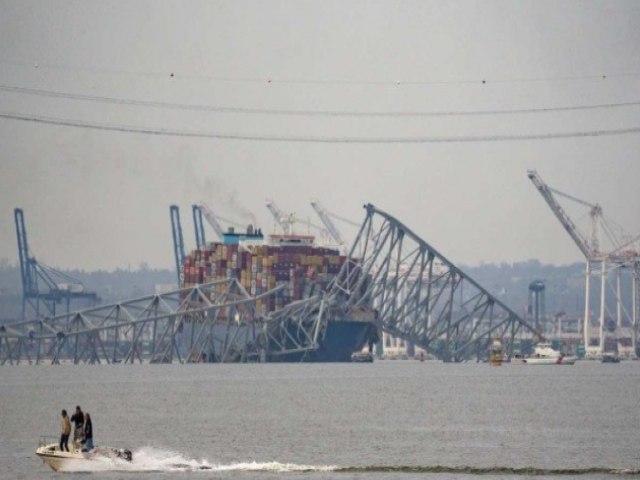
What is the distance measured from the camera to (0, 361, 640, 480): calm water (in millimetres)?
74750

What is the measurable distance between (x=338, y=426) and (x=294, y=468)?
25924mm

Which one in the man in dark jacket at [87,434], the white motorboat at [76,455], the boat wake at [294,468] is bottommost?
the boat wake at [294,468]

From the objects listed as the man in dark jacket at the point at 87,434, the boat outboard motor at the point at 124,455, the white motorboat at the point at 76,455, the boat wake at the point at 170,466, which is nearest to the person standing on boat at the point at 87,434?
the man in dark jacket at the point at 87,434

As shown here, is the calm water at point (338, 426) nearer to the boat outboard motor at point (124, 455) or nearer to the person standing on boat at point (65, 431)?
the boat outboard motor at point (124, 455)

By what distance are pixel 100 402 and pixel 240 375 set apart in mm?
52898

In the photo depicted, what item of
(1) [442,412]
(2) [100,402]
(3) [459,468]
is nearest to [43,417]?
(2) [100,402]

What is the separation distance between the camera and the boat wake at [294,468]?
73000 millimetres

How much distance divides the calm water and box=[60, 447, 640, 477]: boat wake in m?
0.10

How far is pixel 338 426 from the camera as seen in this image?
9981cm

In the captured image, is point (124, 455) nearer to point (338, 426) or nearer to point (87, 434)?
point (87, 434)

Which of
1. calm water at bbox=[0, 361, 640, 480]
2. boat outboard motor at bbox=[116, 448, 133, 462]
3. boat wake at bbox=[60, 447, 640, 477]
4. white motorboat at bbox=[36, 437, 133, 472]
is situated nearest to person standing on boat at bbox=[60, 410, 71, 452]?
white motorboat at bbox=[36, 437, 133, 472]

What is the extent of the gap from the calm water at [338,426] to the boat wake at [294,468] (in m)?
0.10

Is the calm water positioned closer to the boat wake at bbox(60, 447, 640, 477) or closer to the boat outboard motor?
the boat wake at bbox(60, 447, 640, 477)

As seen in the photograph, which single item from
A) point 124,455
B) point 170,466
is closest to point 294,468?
point 170,466
